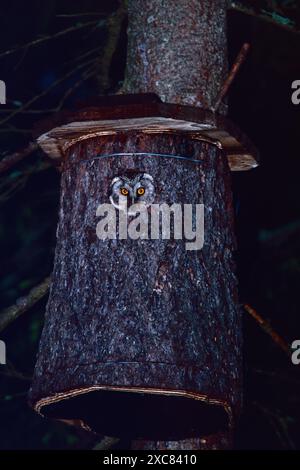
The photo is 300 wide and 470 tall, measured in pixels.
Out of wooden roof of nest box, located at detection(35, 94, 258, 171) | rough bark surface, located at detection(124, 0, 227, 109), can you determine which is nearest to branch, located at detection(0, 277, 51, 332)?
wooden roof of nest box, located at detection(35, 94, 258, 171)

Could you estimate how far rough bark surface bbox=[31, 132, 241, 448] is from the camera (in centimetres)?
369

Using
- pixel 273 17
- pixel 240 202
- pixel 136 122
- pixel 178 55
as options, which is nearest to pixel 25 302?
pixel 136 122

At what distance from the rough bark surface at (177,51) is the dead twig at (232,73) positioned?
0.35 feet

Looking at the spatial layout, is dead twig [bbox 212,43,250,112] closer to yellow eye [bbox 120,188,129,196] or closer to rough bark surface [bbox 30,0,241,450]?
rough bark surface [bbox 30,0,241,450]

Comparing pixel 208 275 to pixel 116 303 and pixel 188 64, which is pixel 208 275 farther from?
pixel 188 64

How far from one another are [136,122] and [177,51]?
60 centimetres

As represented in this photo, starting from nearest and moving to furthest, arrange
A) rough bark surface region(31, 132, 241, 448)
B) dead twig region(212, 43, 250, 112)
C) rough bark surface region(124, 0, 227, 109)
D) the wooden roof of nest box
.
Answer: rough bark surface region(31, 132, 241, 448), the wooden roof of nest box, dead twig region(212, 43, 250, 112), rough bark surface region(124, 0, 227, 109)

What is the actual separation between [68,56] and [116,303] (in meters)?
3.06

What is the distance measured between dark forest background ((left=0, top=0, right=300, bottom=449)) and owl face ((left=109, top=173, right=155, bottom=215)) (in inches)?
80.4

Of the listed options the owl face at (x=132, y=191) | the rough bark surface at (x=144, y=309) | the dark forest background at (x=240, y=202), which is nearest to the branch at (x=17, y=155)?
the rough bark surface at (x=144, y=309)

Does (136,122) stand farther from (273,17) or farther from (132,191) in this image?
(273,17)

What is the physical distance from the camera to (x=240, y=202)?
6.07 m

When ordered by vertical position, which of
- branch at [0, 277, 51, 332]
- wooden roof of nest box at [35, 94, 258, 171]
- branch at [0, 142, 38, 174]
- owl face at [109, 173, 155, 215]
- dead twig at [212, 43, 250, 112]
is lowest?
branch at [0, 277, 51, 332]
